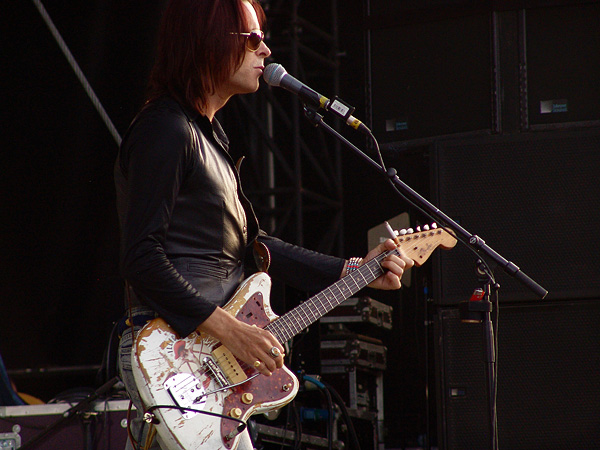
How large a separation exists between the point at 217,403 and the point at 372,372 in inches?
124

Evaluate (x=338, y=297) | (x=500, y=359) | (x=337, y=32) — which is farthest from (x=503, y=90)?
(x=337, y=32)

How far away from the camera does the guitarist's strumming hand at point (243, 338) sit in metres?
2.07

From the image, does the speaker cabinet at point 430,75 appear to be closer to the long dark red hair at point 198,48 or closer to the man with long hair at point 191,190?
the man with long hair at point 191,190

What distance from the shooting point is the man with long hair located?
2043 millimetres

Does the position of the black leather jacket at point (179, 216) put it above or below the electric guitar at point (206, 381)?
above

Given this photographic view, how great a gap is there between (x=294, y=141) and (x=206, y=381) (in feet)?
13.1

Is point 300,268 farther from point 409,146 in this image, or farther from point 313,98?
point 409,146

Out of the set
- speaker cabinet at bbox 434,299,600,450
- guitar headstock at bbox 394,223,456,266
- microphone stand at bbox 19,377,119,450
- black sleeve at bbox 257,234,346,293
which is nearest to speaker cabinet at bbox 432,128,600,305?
speaker cabinet at bbox 434,299,600,450

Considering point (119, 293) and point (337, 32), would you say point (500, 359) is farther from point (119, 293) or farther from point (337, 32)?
point (337, 32)

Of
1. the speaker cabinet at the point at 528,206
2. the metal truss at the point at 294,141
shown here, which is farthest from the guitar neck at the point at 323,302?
the metal truss at the point at 294,141

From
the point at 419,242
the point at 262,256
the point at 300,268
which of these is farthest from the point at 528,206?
the point at 262,256

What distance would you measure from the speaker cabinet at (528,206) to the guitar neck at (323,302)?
0.99 meters

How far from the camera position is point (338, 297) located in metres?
2.59

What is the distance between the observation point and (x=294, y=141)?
19.4 ft
